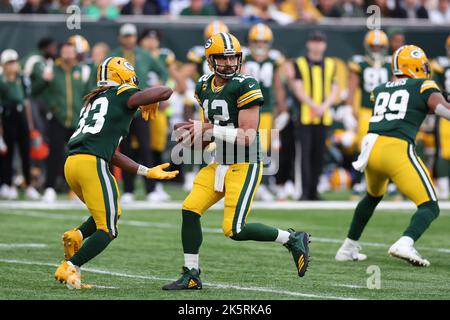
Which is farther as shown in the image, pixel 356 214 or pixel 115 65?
pixel 356 214

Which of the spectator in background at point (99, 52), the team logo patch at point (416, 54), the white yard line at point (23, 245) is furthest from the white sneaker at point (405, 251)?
the spectator in background at point (99, 52)

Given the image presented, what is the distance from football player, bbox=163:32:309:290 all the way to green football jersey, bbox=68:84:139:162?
46cm

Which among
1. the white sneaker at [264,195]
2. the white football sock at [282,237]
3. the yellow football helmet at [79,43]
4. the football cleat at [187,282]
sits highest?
the yellow football helmet at [79,43]

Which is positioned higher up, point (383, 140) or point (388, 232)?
point (383, 140)

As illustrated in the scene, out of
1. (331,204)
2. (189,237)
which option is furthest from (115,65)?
(331,204)

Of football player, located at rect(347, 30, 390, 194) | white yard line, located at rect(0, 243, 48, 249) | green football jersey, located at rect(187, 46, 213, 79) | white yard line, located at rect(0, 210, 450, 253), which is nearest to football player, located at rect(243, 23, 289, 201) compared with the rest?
green football jersey, located at rect(187, 46, 213, 79)

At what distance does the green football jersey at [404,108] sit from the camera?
8938 mm

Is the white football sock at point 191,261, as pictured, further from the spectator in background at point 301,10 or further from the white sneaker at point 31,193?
the spectator in background at point 301,10

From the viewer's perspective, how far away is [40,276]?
7.99m

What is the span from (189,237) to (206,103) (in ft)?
3.10

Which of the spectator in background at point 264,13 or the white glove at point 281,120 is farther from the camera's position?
the spectator in background at point 264,13

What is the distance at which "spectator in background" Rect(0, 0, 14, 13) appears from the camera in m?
16.3

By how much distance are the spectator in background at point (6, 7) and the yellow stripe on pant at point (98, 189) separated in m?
9.30
